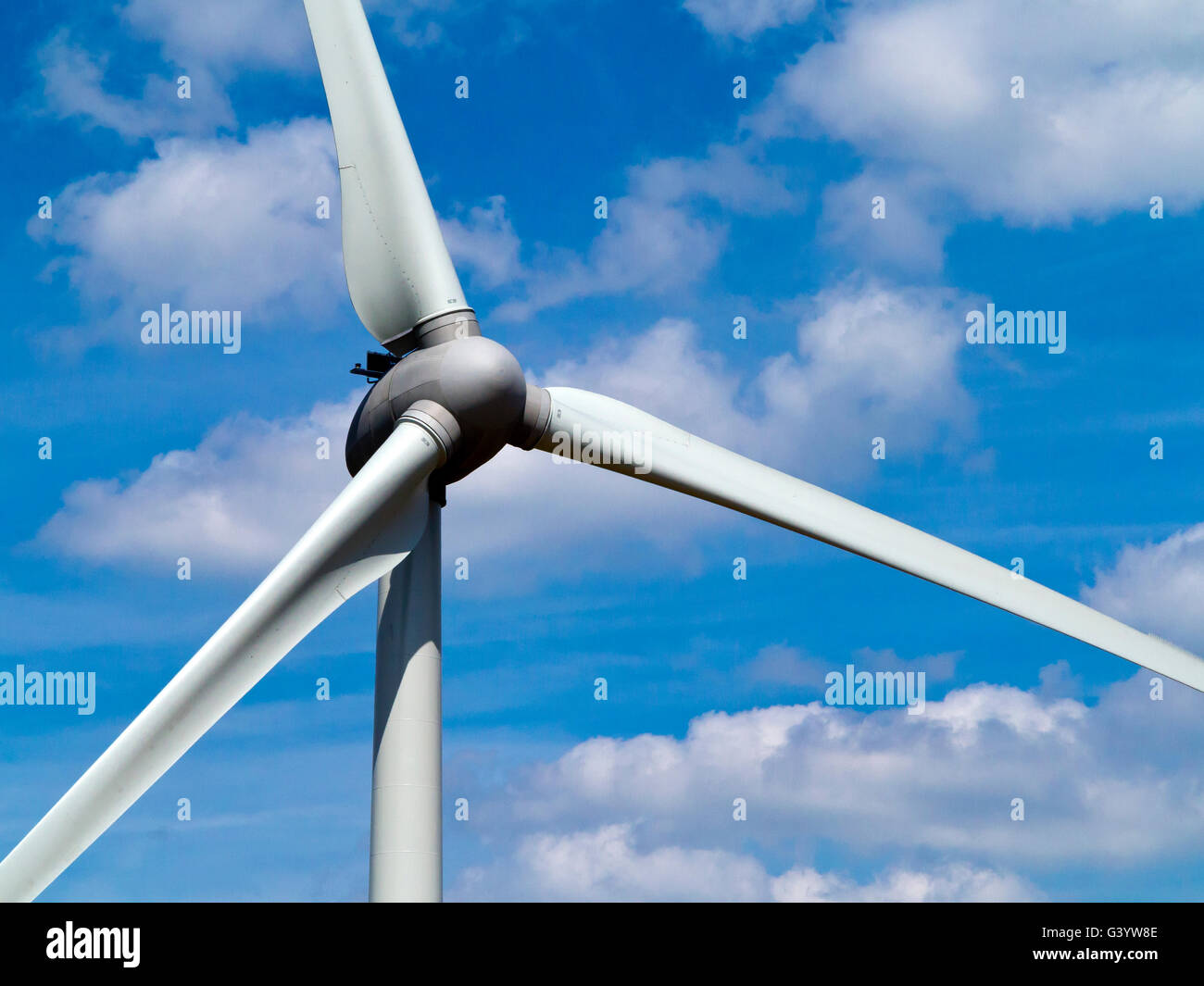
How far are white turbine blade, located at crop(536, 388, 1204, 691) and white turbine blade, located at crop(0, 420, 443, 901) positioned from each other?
2.88 meters

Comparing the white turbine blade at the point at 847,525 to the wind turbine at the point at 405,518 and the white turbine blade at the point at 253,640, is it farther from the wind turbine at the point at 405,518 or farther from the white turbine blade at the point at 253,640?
the white turbine blade at the point at 253,640

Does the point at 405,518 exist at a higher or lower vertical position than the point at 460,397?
lower

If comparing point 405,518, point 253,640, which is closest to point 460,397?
point 405,518

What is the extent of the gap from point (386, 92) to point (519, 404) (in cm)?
607

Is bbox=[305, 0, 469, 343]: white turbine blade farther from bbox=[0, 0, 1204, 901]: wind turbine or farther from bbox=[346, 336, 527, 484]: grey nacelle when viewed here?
bbox=[346, 336, 527, 484]: grey nacelle

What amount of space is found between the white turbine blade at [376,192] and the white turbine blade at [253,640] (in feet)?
10.2

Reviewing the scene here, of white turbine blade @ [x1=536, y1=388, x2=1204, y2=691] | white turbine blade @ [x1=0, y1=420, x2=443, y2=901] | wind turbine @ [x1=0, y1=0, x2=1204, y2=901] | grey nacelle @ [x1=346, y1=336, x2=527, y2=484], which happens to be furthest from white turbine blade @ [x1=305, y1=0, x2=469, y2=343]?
white turbine blade @ [x1=0, y1=420, x2=443, y2=901]

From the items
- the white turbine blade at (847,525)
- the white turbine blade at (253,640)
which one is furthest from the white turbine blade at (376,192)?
the white turbine blade at (253,640)

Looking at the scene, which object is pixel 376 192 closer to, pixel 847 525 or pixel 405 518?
pixel 405 518

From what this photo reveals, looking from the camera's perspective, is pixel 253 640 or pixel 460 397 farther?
pixel 460 397

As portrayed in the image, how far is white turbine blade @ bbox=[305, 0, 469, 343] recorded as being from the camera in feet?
75.2

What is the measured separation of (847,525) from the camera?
22547 mm

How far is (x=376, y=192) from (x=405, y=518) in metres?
6.07
